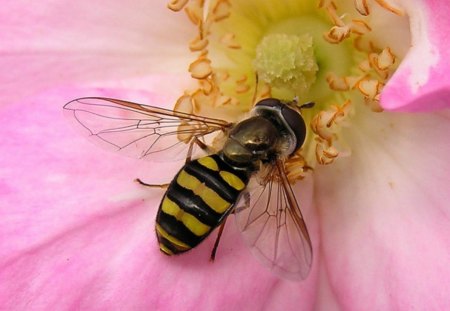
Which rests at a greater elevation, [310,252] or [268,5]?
[268,5]

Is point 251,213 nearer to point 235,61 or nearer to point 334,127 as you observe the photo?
point 334,127

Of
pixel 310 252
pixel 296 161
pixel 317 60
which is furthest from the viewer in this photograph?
pixel 317 60

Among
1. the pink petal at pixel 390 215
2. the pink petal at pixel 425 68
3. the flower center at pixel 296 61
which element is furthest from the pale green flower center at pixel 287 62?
the pink petal at pixel 425 68

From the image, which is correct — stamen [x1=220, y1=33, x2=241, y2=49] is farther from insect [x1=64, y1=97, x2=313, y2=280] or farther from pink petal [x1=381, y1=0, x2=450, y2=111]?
pink petal [x1=381, y1=0, x2=450, y2=111]

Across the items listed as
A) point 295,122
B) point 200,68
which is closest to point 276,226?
point 295,122

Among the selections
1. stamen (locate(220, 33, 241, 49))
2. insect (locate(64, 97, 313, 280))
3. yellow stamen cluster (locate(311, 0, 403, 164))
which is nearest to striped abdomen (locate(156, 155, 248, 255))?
insect (locate(64, 97, 313, 280))

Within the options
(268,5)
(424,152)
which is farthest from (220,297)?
(268,5)

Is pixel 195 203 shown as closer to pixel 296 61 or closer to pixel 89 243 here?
pixel 89 243
